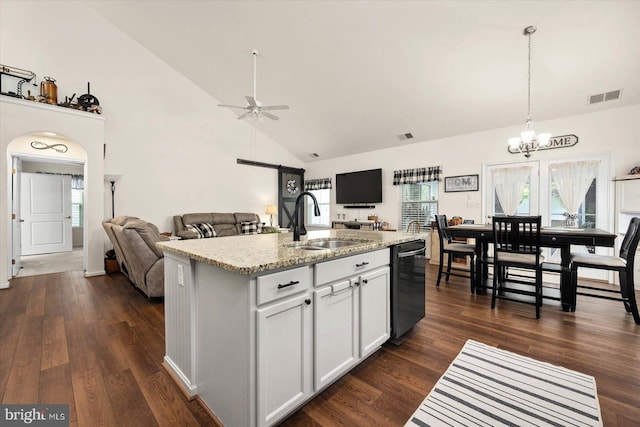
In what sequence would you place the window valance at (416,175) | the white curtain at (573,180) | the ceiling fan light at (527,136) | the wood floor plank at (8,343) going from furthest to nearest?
the window valance at (416,175)
the white curtain at (573,180)
the ceiling fan light at (527,136)
the wood floor plank at (8,343)

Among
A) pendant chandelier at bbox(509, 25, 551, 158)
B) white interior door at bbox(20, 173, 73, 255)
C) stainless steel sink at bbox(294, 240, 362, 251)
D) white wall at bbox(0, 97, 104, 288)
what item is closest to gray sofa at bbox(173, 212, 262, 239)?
white wall at bbox(0, 97, 104, 288)

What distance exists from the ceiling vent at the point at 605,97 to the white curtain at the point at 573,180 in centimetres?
88

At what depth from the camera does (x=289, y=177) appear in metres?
8.13

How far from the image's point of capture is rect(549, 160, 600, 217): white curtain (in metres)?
4.13

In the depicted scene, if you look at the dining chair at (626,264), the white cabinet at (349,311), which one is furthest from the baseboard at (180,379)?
the dining chair at (626,264)

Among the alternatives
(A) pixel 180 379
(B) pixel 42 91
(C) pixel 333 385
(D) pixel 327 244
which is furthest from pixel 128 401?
(B) pixel 42 91

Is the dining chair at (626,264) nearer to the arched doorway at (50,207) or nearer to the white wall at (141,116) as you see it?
the white wall at (141,116)

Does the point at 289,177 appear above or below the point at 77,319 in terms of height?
above

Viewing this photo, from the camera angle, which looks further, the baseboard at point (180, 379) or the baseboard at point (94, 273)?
the baseboard at point (94, 273)

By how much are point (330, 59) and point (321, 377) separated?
4331 millimetres

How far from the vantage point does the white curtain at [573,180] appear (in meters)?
4.13

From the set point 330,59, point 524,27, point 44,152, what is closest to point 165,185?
point 44,152

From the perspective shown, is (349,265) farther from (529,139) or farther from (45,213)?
(45,213)

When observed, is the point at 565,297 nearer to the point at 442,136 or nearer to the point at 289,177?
the point at 442,136
